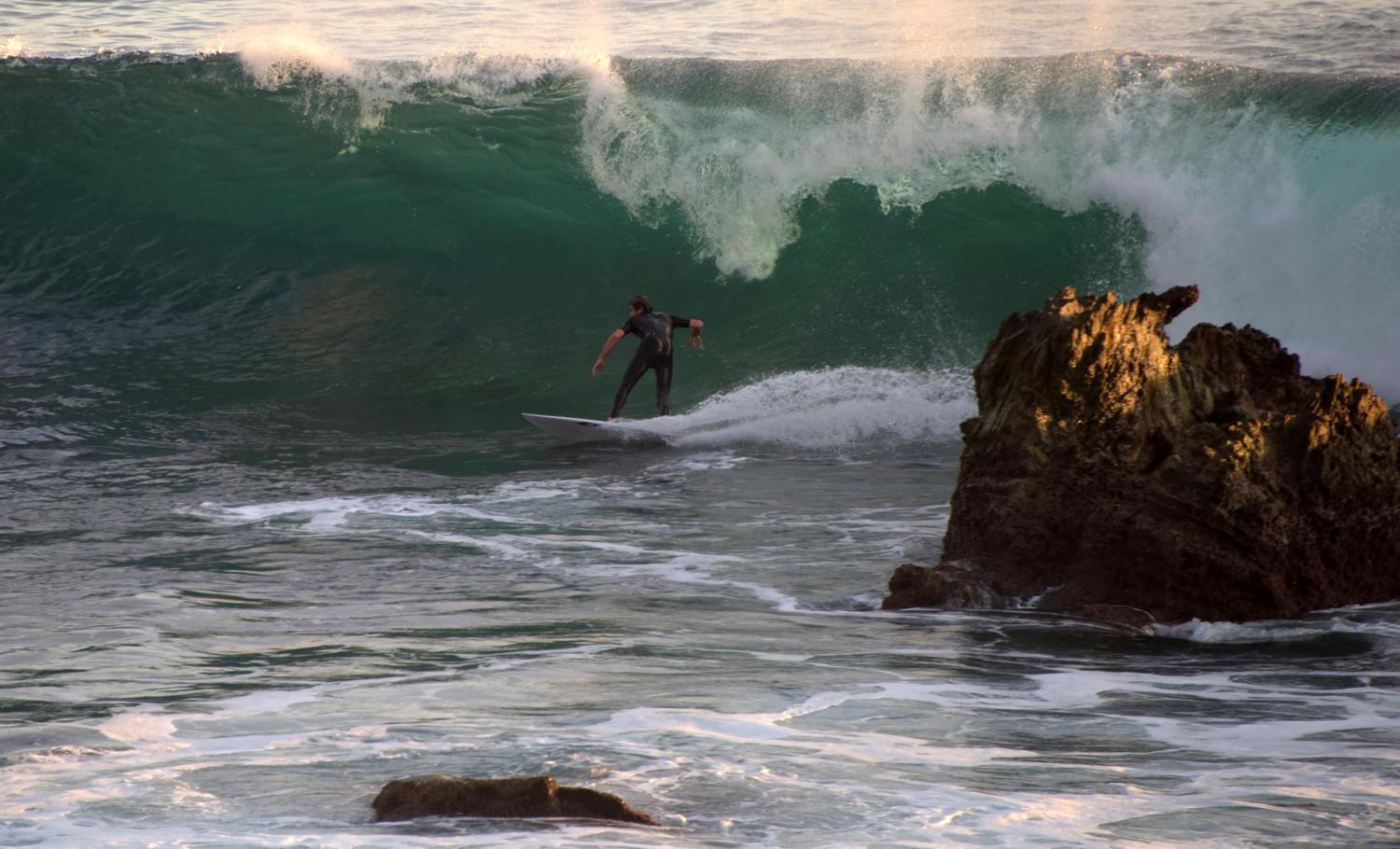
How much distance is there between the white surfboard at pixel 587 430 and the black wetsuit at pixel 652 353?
338mm

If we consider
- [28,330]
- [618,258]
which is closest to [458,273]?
[618,258]

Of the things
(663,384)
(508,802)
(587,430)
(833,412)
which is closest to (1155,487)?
(508,802)

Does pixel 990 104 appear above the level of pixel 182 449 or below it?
above

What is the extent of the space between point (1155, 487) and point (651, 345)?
732 centimetres

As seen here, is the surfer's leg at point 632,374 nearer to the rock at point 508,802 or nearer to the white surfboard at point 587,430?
the white surfboard at point 587,430

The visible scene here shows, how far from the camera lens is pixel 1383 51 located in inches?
888

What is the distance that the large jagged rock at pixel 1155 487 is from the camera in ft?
23.3

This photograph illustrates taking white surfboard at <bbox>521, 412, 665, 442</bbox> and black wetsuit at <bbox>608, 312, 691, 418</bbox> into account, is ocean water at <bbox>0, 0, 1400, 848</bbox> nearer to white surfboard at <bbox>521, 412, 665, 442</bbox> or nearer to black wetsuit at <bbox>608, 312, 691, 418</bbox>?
white surfboard at <bbox>521, 412, 665, 442</bbox>

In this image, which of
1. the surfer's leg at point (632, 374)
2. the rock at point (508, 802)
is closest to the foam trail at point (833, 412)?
the surfer's leg at point (632, 374)

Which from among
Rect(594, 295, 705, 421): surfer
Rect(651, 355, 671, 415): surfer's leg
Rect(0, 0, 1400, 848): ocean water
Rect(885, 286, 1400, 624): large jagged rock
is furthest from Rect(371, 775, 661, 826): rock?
Rect(651, 355, 671, 415): surfer's leg

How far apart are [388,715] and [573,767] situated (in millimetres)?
1013

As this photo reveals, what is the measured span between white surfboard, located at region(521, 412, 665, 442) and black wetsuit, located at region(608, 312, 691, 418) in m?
0.34

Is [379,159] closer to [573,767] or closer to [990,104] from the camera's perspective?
[990,104]

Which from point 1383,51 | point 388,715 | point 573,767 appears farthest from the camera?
point 1383,51
